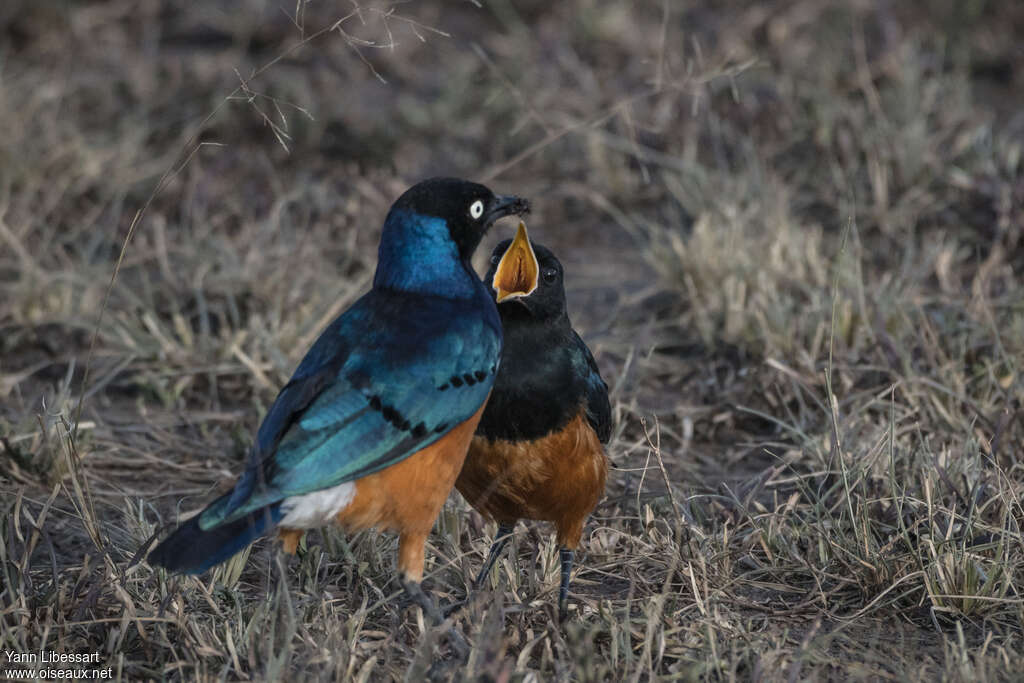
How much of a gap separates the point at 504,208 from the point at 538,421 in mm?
624

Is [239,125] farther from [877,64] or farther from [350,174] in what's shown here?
[877,64]

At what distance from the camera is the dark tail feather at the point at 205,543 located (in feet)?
9.78

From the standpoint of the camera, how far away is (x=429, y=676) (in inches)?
129

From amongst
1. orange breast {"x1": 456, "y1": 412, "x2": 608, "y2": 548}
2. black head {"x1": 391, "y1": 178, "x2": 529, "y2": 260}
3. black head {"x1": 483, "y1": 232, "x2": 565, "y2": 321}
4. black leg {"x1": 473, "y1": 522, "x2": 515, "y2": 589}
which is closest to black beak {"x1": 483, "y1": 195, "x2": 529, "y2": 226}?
black head {"x1": 391, "y1": 178, "x2": 529, "y2": 260}

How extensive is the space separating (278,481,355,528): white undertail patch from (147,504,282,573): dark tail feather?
A: 0.23 ft

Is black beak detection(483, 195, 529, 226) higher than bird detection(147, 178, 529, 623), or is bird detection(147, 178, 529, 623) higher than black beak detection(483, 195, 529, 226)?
black beak detection(483, 195, 529, 226)

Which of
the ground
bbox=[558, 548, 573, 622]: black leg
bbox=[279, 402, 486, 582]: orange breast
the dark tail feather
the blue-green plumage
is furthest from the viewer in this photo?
bbox=[558, 548, 573, 622]: black leg

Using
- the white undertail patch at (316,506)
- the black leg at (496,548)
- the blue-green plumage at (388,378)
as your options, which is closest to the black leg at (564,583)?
the black leg at (496,548)

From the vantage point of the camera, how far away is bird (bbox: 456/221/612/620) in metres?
3.63

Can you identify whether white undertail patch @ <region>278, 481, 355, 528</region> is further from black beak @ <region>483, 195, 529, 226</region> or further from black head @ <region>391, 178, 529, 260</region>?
black beak @ <region>483, 195, 529, 226</region>

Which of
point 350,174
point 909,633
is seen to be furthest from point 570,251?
point 909,633

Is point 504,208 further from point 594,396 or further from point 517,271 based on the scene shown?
point 594,396

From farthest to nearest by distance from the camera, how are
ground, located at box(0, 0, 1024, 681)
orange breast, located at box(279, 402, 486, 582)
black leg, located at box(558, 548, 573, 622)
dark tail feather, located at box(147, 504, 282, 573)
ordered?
1. black leg, located at box(558, 548, 573, 622)
2. ground, located at box(0, 0, 1024, 681)
3. orange breast, located at box(279, 402, 486, 582)
4. dark tail feather, located at box(147, 504, 282, 573)

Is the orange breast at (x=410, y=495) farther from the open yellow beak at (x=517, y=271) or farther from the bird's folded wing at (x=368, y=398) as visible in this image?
the open yellow beak at (x=517, y=271)
